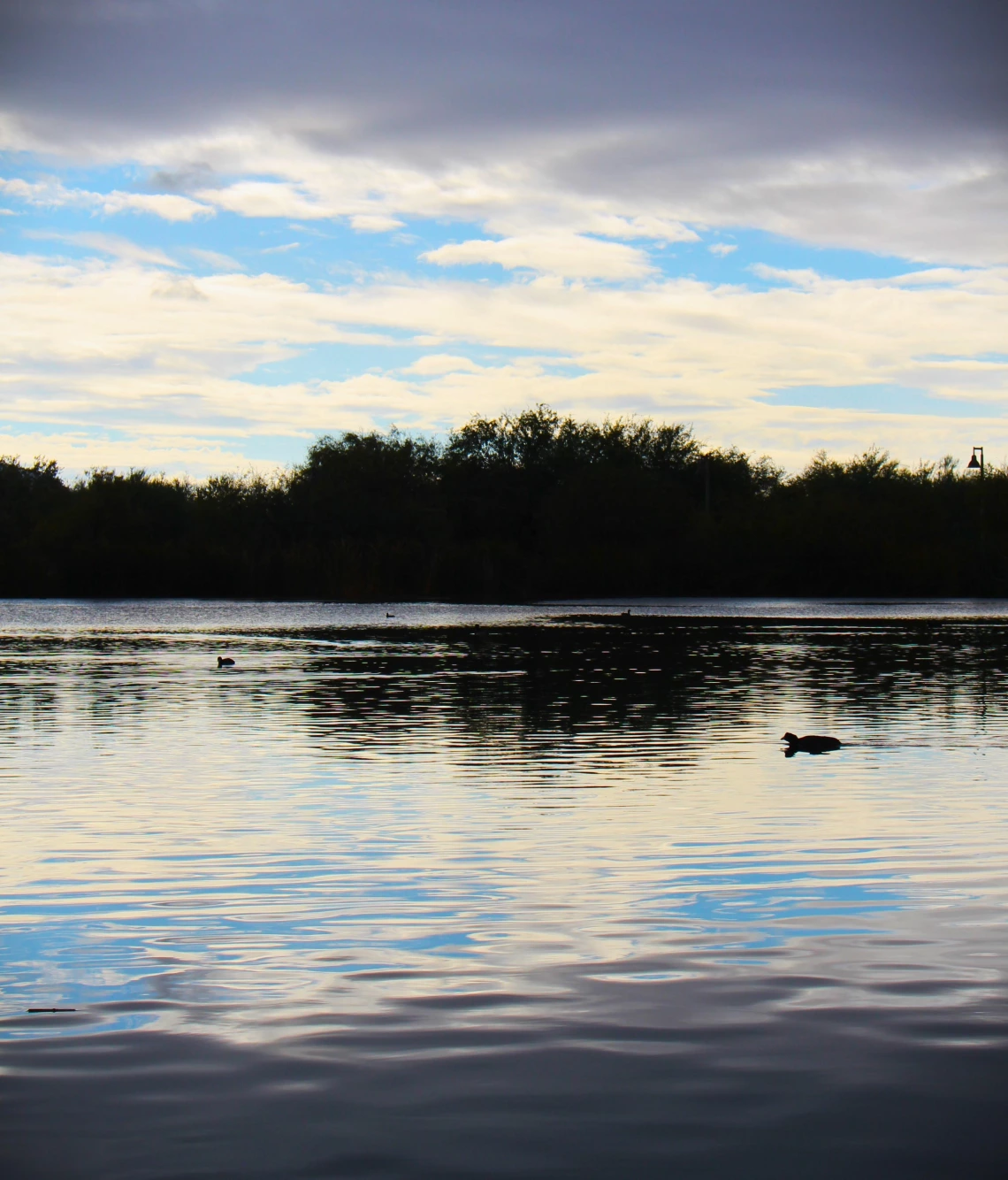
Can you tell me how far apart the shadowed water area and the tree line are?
177 feet

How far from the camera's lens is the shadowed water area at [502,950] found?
4461 millimetres

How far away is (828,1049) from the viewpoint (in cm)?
520

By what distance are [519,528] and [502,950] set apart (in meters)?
84.7

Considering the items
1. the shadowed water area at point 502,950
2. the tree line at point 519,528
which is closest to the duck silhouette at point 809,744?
the shadowed water area at point 502,950

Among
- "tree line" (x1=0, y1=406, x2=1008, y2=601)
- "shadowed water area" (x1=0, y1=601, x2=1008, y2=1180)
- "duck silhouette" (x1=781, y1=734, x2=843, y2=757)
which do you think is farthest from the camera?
"tree line" (x1=0, y1=406, x2=1008, y2=601)

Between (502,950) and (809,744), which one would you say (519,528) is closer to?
(809,744)

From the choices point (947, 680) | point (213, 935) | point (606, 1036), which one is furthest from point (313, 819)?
point (947, 680)

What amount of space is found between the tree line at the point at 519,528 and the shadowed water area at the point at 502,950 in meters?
53.8

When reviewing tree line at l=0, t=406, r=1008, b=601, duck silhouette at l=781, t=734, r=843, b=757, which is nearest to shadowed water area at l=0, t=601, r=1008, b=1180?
duck silhouette at l=781, t=734, r=843, b=757

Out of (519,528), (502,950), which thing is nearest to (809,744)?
(502,950)

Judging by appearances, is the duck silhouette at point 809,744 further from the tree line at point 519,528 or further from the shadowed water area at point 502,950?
the tree line at point 519,528

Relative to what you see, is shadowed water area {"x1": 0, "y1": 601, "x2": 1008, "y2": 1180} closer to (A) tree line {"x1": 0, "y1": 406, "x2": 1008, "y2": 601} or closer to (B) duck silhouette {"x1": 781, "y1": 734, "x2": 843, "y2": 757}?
(B) duck silhouette {"x1": 781, "y1": 734, "x2": 843, "y2": 757}

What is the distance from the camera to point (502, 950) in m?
6.64

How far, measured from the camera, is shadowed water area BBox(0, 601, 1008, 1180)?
4.46 meters
